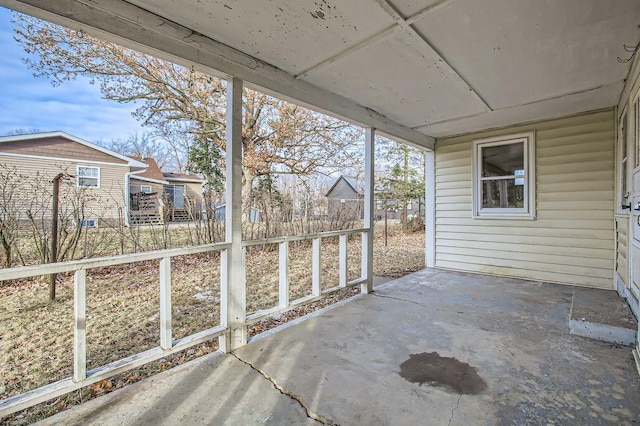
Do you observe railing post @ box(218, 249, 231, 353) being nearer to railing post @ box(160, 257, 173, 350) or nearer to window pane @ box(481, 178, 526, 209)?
railing post @ box(160, 257, 173, 350)

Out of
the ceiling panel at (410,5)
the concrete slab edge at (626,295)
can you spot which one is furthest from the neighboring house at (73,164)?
the concrete slab edge at (626,295)

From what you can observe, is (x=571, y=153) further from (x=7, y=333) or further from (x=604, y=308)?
(x=7, y=333)

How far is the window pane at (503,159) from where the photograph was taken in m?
4.70

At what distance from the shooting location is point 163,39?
2.04m

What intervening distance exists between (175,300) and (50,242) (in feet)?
5.64

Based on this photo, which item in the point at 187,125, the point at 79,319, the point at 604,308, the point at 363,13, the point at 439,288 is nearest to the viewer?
the point at 79,319

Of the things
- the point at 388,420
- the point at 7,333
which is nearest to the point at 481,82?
the point at 388,420

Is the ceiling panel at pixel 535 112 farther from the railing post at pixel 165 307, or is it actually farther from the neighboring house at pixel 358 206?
the railing post at pixel 165 307

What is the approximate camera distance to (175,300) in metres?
3.65

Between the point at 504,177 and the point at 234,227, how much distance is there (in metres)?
4.50

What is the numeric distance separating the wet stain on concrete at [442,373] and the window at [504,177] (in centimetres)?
346

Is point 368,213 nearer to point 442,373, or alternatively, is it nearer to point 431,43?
point 431,43

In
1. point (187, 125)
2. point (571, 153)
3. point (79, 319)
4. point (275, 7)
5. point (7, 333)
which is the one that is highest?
point (187, 125)

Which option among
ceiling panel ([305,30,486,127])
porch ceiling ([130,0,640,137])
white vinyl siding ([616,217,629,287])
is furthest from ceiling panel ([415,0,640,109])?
white vinyl siding ([616,217,629,287])
